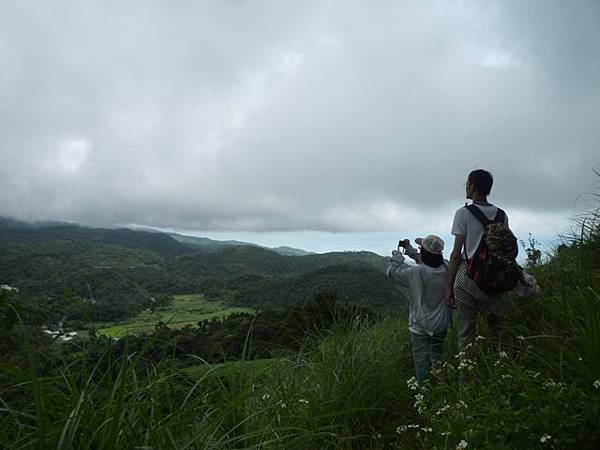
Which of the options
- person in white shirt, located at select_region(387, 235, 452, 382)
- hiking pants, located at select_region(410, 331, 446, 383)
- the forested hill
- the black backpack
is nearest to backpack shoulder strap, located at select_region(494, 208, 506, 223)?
the black backpack

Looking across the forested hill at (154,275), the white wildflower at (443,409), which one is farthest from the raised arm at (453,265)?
the forested hill at (154,275)

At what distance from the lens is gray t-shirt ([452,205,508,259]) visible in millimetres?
3242

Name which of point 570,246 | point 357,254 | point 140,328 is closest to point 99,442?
point 140,328

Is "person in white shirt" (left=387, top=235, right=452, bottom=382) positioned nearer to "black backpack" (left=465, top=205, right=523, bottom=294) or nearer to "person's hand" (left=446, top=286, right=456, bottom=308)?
"person's hand" (left=446, top=286, right=456, bottom=308)

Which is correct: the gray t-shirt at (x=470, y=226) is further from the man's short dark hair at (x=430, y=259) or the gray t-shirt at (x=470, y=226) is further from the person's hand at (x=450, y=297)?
the man's short dark hair at (x=430, y=259)

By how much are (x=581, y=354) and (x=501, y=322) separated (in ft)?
3.85

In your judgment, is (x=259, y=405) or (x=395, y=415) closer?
(x=259, y=405)

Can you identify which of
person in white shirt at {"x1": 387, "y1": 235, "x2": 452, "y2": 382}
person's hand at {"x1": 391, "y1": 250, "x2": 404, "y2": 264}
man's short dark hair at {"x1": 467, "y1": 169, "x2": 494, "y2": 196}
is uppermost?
man's short dark hair at {"x1": 467, "y1": 169, "x2": 494, "y2": 196}

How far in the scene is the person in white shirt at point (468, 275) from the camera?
3.20 m

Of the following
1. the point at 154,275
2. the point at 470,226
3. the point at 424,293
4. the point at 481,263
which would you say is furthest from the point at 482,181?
the point at 154,275

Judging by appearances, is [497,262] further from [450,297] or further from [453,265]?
[450,297]

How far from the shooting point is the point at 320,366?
369 cm

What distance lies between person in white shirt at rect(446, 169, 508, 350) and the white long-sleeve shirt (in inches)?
12.8

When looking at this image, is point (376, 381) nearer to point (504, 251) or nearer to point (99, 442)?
point (504, 251)
